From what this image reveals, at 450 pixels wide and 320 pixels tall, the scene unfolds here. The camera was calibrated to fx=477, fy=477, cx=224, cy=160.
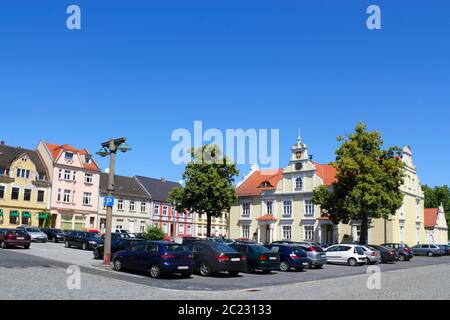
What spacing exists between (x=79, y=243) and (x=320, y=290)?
2598 centimetres

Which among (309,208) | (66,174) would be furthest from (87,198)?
(309,208)

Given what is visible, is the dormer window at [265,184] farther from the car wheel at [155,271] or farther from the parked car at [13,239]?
the car wheel at [155,271]

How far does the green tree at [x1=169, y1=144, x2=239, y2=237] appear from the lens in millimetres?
47531

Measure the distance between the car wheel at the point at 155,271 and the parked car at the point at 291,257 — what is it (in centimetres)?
856

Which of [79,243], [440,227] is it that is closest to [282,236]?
[79,243]

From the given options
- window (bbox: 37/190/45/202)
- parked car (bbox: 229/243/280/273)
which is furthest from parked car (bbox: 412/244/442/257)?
window (bbox: 37/190/45/202)

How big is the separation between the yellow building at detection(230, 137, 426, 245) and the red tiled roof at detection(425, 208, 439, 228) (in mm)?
11093

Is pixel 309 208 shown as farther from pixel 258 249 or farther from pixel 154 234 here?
pixel 258 249

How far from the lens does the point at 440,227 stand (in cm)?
8294

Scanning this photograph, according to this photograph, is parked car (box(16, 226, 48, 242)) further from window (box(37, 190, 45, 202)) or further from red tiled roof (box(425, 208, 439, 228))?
red tiled roof (box(425, 208, 439, 228))

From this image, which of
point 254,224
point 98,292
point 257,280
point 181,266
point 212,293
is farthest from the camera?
point 254,224

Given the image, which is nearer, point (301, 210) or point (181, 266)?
point (181, 266)

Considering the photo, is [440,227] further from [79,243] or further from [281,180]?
[79,243]

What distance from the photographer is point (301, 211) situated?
60.7 metres
